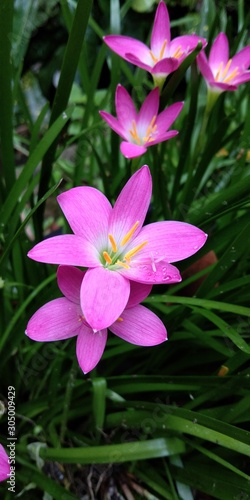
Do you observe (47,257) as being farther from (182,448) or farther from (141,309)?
(182,448)

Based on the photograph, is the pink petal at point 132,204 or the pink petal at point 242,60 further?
the pink petal at point 242,60

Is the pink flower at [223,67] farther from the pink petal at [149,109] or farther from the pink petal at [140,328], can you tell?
the pink petal at [140,328]

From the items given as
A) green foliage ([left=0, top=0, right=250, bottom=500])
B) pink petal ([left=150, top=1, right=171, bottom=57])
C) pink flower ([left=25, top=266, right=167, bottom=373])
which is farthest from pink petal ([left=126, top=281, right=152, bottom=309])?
pink petal ([left=150, top=1, right=171, bottom=57])

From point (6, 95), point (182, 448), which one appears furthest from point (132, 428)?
point (6, 95)

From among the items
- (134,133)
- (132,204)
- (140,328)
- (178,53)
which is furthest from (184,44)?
(140,328)

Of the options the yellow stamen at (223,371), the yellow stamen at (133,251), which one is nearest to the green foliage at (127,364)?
the yellow stamen at (223,371)

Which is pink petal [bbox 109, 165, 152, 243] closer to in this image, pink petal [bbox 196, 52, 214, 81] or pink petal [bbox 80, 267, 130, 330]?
pink petal [bbox 80, 267, 130, 330]

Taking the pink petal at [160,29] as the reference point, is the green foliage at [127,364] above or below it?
below
